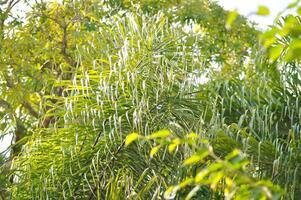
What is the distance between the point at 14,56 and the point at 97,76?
2.81 metres

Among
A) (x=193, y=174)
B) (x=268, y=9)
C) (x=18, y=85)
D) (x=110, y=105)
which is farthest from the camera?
(x=18, y=85)

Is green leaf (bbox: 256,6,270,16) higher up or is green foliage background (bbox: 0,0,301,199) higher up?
green leaf (bbox: 256,6,270,16)

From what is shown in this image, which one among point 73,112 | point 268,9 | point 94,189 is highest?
point 268,9

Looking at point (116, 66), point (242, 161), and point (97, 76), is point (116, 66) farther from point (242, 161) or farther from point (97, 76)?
point (242, 161)

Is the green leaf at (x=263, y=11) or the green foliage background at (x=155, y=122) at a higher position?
the green leaf at (x=263, y=11)

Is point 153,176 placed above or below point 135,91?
below

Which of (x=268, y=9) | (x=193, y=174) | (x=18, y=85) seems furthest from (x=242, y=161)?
(x=18, y=85)

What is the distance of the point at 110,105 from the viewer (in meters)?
4.47

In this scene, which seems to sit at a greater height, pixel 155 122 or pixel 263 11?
pixel 263 11

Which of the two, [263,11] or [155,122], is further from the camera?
→ [155,122]

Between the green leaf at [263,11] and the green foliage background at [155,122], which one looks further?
the green foliage background at [155,122]

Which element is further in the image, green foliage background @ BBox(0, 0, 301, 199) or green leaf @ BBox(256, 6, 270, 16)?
green foliage background @ BBox(0, 0, 301, 199)

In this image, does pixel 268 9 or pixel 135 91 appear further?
pixel 135 91

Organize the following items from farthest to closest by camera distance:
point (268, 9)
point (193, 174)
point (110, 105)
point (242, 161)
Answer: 1. point (110, 105)
2. point (193, 174)
3. point (242, 161)
4. point (268, 9)
